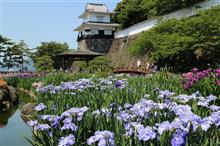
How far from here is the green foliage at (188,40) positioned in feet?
54.9

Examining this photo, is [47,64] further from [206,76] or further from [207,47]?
[206,76]

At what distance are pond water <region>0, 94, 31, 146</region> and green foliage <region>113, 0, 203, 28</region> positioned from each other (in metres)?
17.1

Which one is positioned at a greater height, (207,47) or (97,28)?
(97,28)

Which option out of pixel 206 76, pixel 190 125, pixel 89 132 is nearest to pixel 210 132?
pixel 190 125

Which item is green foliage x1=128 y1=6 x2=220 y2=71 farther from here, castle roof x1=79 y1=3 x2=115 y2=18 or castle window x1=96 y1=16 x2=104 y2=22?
castle roof x1=79 y1=3 x2=115 y2=18

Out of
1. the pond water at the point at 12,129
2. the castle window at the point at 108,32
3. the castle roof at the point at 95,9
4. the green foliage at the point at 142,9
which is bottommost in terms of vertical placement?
the pond water at the point at 12,129

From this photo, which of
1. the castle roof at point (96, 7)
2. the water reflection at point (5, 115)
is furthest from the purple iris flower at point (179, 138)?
the castle roof at point (96, 7)

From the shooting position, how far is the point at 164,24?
2019 centimetres

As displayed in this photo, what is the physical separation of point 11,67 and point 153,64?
24995 mm

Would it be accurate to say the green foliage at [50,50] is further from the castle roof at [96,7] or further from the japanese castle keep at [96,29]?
the castle roof at [96,7]

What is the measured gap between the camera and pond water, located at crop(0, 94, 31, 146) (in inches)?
266

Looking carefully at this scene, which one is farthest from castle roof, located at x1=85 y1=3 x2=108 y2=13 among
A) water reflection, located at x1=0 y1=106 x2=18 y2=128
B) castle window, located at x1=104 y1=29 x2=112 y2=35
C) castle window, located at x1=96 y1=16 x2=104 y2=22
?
water reflection, located at x1=0 y1=106 x2=18 y2=128

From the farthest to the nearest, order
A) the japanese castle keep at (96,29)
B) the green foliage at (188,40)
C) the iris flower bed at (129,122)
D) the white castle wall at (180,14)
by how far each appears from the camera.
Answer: the japanese castle keep at (96,29) < the white castle wall at (180,14) < the green foliage at (188,40) < the iris flower bed at (129,122)

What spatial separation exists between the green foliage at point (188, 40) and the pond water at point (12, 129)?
381 inches
